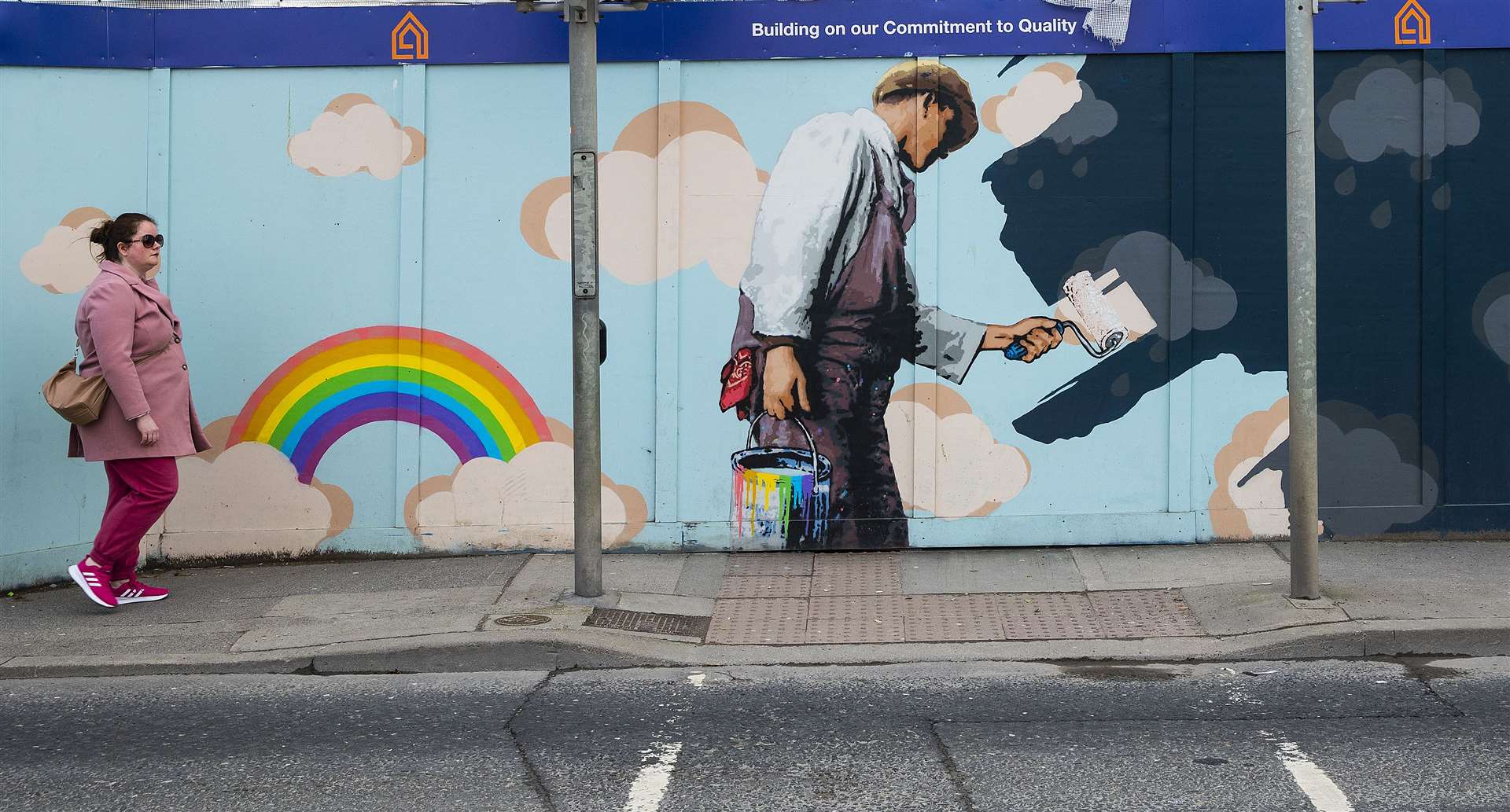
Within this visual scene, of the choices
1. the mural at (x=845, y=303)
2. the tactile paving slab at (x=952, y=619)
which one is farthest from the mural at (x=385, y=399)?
the tactile paving slab at (x=952, y=619)

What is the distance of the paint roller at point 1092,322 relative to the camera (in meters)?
8.47

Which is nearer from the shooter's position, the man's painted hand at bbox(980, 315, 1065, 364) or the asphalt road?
the asphalt road

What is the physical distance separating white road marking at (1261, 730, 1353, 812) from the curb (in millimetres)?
1311

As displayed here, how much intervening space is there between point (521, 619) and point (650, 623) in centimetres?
64

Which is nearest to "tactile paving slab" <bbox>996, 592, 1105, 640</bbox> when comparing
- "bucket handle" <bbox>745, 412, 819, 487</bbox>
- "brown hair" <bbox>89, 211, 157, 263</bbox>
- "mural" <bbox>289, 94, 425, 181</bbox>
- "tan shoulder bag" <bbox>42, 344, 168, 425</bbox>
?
"bucket handle" <bbox>745, 412, 819, 487</bbox>

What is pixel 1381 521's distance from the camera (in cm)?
854

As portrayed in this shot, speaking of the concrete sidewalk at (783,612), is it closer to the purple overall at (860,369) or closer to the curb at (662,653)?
the curb at (662,653)

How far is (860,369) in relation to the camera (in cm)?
849

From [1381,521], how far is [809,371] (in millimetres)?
3616

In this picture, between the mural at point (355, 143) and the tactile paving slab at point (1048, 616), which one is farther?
the mural at point (355, 143)

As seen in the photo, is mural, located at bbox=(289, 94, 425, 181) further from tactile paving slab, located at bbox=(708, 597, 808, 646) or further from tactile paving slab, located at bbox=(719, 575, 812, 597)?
tactile paving slab, located at bbox=(708, 597, 808, 646)

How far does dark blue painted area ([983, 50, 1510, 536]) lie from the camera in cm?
843

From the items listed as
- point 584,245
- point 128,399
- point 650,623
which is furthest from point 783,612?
point 128,399

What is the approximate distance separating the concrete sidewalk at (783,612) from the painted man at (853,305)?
2.18ft
